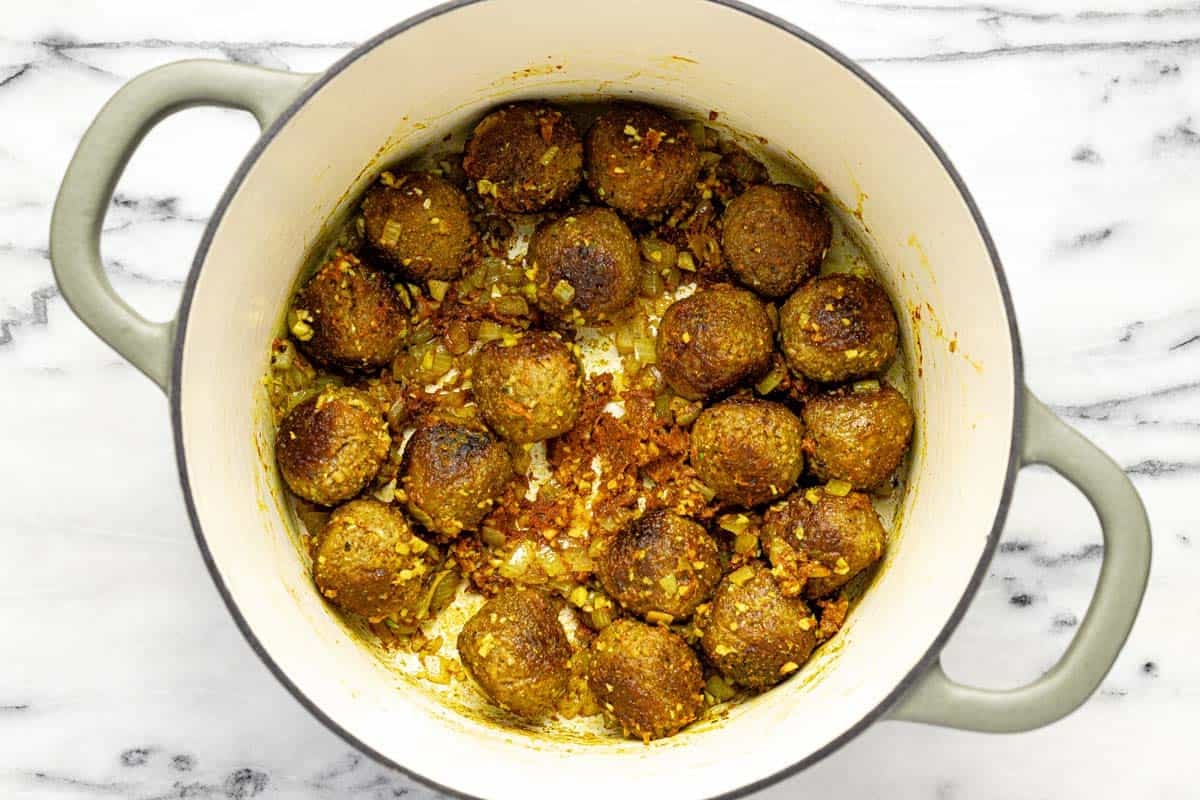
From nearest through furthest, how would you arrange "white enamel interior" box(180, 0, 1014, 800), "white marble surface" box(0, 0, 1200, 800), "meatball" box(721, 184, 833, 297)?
"white enamel interior" box(180, 0, 1014, 800) → "meatball" box(721, 184, 833, 297) → "white marble surface" box(0, 0, 1200, 800)

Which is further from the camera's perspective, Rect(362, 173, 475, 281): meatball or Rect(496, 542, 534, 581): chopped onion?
Rect(496, 542, 534, 581): chopped onion

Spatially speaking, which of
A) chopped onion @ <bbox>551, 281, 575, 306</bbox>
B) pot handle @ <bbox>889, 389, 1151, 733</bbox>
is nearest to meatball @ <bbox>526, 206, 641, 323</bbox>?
chopped onion @ <bbox>551, 281, 575, 306</bbox>

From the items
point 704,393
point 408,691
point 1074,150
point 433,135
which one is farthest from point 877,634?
point 433,135

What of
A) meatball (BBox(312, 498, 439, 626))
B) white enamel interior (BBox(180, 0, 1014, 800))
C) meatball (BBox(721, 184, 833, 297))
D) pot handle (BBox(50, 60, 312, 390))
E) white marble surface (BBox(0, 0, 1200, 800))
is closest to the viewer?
pot handle (BBox(50, 60, 312, 390))

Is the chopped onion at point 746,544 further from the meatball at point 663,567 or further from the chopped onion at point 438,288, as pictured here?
the chopped onion at point 438,288

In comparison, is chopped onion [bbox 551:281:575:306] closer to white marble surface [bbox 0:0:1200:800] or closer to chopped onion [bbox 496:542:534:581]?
chopped onion [bbox 496:542:534:581]

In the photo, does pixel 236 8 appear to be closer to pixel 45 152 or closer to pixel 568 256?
pixel 45 152

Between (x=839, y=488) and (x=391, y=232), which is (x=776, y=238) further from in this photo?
(x=391, y=232)
